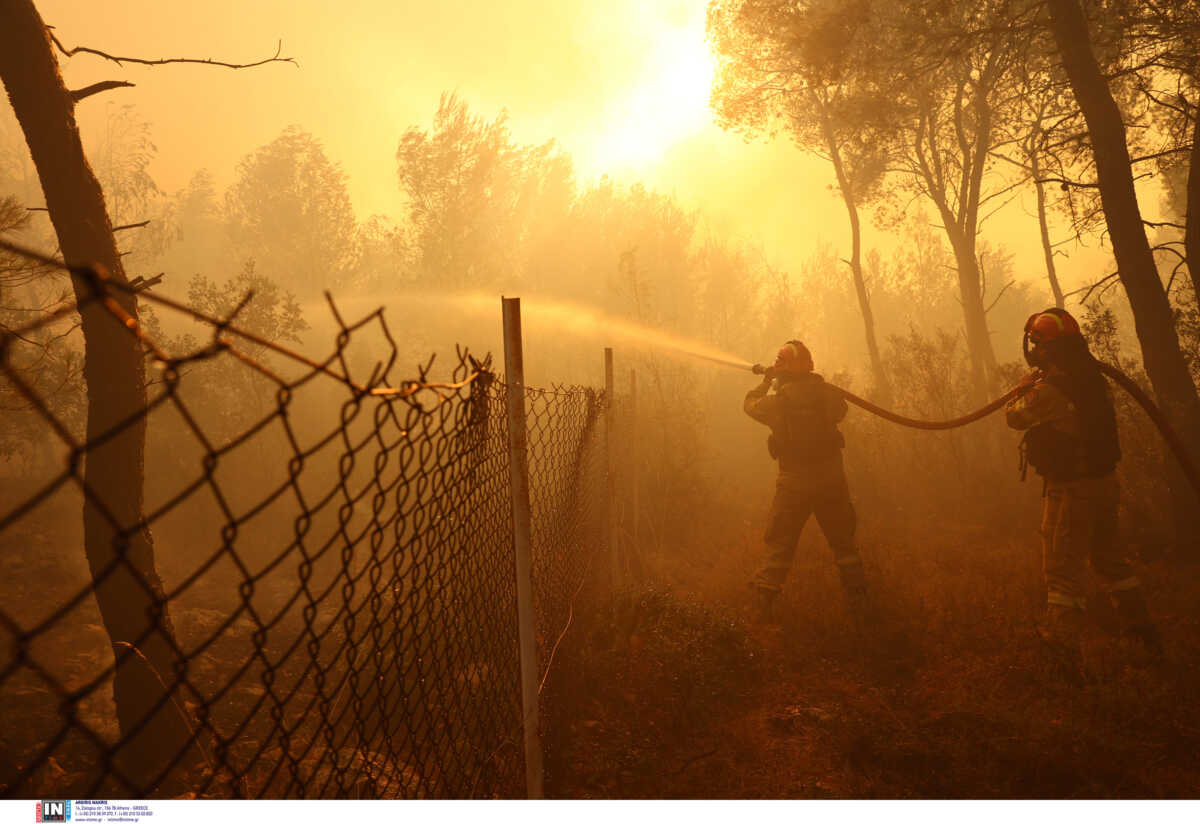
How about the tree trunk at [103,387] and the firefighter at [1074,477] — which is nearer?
the tree trunk at [103,387]

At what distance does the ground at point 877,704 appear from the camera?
388cm

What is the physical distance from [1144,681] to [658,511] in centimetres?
586

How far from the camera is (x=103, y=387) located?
470cm

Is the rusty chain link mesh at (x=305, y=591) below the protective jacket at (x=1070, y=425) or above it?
below

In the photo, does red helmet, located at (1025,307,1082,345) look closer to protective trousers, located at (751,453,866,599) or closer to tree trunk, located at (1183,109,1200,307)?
protective trousers, located at (751,453,866,599)

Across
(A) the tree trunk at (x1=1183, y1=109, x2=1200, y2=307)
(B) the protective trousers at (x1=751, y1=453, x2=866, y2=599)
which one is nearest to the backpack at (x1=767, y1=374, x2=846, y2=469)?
(B) the protective trousers at (x1=751, y1=453, x2=866, y2=599)

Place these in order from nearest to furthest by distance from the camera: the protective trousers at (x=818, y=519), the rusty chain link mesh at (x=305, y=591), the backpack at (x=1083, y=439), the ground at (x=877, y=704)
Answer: the rusty chain link mesh at (x=305, y=591)
the ground at (x=877, y=704)
the backpack at (x=1083, y=439)
the protective trousers at (x=818, y=519)

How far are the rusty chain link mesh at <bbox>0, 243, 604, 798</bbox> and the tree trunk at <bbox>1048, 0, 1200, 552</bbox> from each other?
5.69m

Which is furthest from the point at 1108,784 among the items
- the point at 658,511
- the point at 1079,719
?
the point at 658,511

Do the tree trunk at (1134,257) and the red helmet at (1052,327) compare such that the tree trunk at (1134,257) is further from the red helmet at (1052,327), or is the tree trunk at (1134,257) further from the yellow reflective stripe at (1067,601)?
the yellow reflective stripe at (1067,601)

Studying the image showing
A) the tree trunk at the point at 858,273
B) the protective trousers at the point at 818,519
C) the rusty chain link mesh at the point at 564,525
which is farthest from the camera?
the tree trunk at the point at 858,273

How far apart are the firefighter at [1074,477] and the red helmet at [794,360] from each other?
175cm

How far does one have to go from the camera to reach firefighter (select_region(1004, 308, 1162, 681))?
5109 millimetres

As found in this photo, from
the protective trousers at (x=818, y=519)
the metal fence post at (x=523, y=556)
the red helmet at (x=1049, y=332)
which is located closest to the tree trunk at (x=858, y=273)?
the protective trousers at (x=818, y=519)
